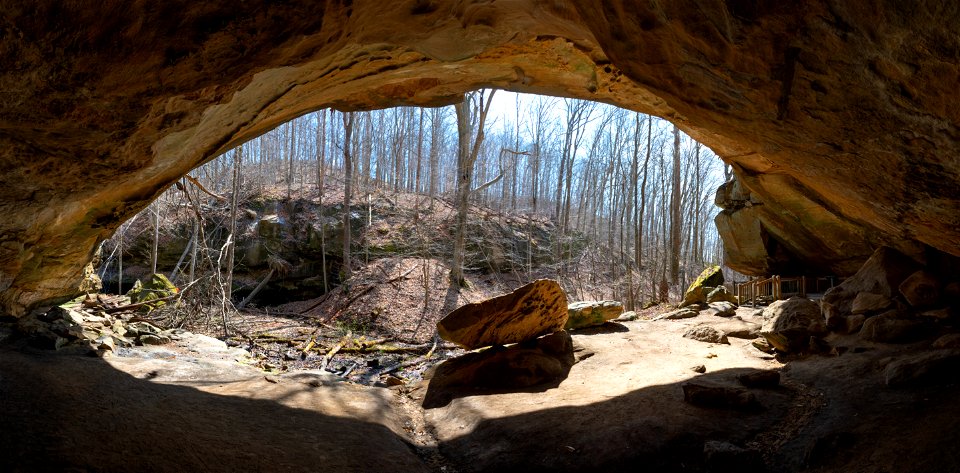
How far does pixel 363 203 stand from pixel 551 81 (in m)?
17.4

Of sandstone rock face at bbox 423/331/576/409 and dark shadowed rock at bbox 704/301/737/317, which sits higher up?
dark shadowed rock at bbox 704/301/737/317

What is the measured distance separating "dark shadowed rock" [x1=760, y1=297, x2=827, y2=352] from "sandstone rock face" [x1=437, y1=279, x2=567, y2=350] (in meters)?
3.31

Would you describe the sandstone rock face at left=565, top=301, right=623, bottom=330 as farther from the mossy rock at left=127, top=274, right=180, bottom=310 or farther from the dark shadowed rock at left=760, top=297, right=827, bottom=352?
the mossy rock at left=127, top=274, right=180, bottom=310

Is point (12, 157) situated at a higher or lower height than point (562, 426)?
higher

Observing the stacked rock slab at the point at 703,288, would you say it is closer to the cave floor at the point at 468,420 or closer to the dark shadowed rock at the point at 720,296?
the dark shadowed rock at the point at 720,296

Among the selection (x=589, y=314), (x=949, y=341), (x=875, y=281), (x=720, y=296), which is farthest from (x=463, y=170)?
(x=949, y=341)

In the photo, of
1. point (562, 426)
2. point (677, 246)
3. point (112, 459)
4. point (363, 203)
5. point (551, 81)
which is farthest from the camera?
point (363, 203)

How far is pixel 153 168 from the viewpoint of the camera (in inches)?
189

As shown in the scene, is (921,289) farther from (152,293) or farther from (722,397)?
(152,293)

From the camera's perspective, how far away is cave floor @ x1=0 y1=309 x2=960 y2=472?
3.19 meters

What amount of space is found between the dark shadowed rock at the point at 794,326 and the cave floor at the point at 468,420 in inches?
14.1

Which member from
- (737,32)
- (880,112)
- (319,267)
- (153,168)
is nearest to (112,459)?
(153,168)

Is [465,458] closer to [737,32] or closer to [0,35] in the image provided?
[737,32]

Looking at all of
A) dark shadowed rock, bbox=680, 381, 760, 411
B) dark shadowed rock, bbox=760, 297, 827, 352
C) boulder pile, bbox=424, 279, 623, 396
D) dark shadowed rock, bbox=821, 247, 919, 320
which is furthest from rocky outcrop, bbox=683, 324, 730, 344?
dark shadowed rock, bbox=680, 381, 760, 411
